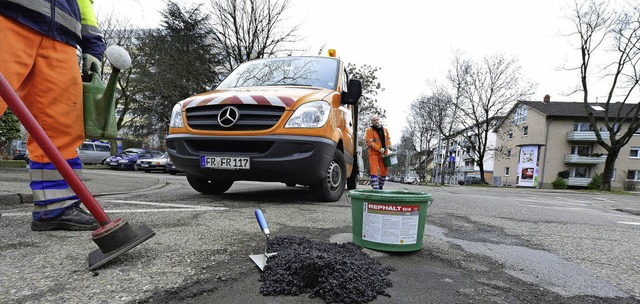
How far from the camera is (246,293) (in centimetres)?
134

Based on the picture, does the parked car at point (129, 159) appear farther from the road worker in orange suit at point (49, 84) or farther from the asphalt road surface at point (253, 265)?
the road worker in orange suit at point (49, 84)

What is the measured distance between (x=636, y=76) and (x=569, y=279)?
26.3 meters

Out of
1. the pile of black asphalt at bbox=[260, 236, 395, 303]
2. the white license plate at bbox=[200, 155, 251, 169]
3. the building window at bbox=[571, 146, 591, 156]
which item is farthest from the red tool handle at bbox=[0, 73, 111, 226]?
the building window at bbox=[571, 146, 591, 156]

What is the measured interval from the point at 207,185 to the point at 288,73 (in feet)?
6.32

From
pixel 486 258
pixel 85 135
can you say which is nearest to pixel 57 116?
pixel 85 135

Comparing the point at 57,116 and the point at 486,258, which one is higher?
the point at 57,116

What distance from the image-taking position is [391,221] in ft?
6.42

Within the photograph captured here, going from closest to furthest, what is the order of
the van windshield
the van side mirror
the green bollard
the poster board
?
the green bollard → the van side mirror → the van windshield → the poster board

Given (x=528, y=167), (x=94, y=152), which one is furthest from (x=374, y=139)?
(x=528, y=167)

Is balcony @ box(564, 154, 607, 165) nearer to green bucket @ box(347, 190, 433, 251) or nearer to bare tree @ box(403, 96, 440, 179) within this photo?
bare tree @ box(403, 96, 440, 179)

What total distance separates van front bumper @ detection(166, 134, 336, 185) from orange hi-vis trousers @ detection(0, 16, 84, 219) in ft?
4.61

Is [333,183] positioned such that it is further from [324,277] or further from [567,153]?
[567,153]

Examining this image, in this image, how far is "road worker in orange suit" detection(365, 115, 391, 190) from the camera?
6.93m

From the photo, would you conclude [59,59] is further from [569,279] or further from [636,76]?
[636,76]
